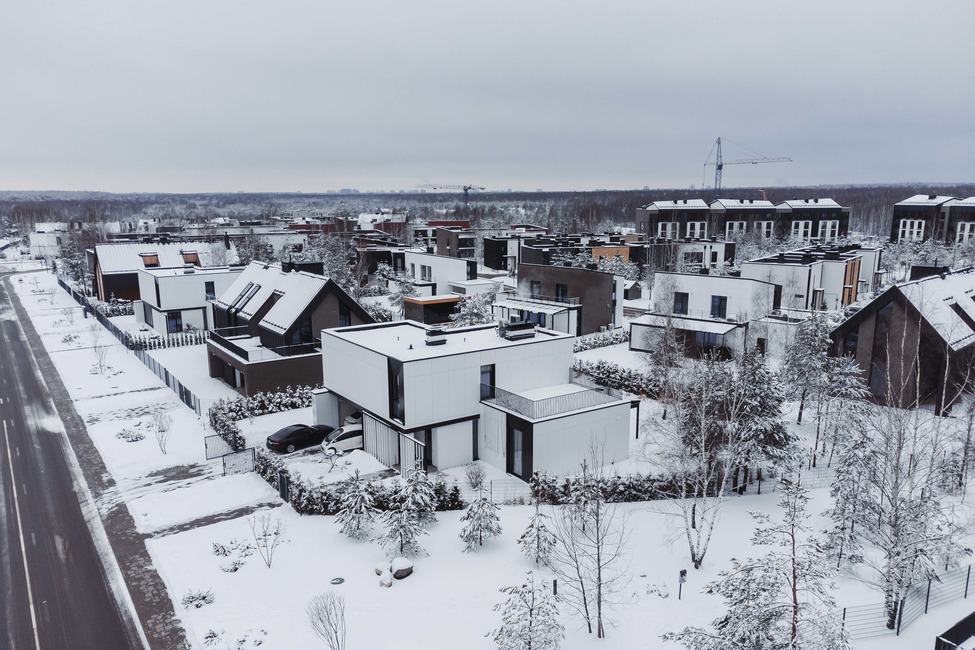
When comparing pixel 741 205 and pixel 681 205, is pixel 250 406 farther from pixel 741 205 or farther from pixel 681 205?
pixel 741 205

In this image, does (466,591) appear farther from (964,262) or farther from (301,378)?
(964,262)

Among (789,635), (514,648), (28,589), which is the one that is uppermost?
(789,635)

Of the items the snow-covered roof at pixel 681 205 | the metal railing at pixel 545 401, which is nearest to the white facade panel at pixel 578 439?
the metal railing at pixel 545 401

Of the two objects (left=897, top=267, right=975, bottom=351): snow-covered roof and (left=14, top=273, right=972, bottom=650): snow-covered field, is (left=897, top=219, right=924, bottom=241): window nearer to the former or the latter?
(left=897, top=267, right=975, bottom=351): snow-covered roof

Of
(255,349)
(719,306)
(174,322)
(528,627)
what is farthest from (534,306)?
(528,627)

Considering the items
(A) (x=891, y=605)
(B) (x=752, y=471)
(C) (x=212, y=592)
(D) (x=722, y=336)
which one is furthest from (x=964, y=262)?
(C) (x=212, y=592)

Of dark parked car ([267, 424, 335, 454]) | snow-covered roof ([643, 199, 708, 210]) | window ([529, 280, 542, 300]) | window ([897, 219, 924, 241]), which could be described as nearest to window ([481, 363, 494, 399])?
dark parked car ([267, 424, 335, 454])
